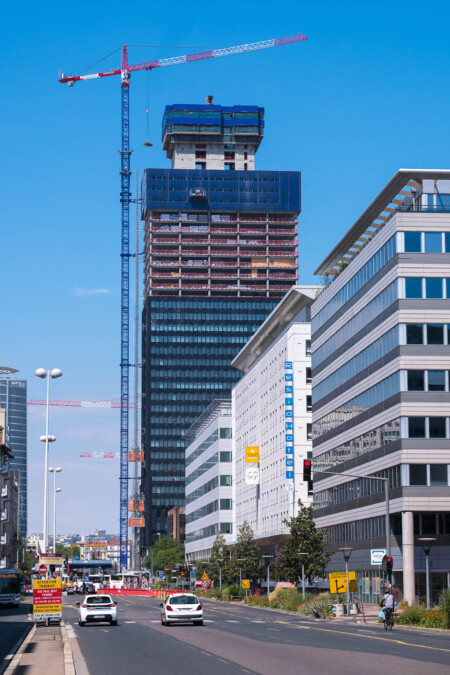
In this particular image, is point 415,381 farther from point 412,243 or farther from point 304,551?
point 304,551

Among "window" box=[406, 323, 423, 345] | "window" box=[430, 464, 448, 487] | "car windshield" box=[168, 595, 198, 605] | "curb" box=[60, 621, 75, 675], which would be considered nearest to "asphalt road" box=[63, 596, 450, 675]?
"curb" box=[60, 621, 75, 675]

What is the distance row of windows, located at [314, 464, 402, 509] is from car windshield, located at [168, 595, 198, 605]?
23.0m

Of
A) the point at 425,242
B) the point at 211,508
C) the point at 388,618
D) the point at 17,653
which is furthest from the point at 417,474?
the point at 211,508

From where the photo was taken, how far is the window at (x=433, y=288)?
2844 inches

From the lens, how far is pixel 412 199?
247 feet

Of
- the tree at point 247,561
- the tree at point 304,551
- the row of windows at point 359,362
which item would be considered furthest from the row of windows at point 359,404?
the tree at point 247,561

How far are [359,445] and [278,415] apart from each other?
128 ft

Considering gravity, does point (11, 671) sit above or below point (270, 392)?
below

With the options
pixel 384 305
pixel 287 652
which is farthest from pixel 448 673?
pixel 384 305

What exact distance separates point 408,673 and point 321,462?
72.8m

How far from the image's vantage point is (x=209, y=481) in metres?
167

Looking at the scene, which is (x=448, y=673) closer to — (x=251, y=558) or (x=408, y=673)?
(x=408, y=673)

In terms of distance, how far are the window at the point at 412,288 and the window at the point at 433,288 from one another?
21.2 inches

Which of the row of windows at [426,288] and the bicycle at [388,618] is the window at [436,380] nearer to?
the row of windows at [426,288]
